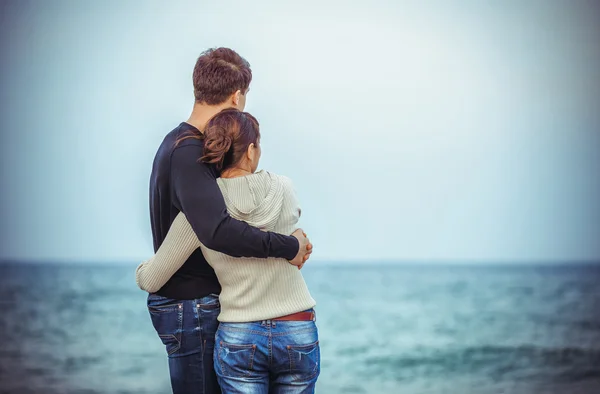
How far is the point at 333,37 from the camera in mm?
11422

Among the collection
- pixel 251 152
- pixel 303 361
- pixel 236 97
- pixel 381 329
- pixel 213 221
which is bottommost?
pixel 381 329

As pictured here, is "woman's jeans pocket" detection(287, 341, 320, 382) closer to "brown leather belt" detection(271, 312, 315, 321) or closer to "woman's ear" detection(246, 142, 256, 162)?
"brown leather belt" detection(271, 312, 315, 321)

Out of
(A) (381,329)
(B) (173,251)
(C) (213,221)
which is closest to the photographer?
(C) (213,221)

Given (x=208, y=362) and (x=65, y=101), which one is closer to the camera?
(x=208, y=362)

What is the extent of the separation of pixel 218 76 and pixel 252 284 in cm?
45

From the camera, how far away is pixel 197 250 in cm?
179

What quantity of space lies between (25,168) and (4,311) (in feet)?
7.57

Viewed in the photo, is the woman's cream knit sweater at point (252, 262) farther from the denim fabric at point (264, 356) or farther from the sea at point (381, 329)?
the sea at point (381, 329)

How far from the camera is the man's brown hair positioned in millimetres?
1786

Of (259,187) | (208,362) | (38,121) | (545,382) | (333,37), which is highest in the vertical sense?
(333,37)

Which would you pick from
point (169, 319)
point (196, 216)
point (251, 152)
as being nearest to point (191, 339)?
point (169, 319)

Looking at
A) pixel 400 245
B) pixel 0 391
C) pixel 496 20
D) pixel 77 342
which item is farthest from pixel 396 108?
pixel 0 391

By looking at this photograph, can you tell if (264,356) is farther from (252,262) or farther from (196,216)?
(196,216)

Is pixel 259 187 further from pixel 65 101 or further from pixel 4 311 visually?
pixel 4 311
